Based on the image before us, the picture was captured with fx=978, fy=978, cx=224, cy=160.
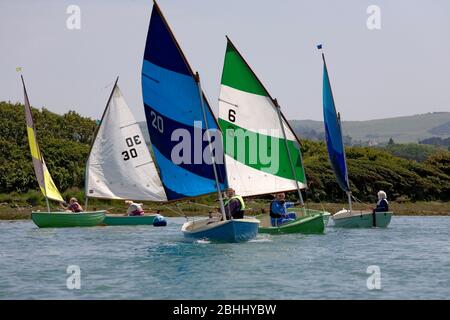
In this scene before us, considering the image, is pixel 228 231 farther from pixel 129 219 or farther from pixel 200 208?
pixel 200 208

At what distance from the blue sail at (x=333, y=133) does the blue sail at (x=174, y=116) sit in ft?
45.2

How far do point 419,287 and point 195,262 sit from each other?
7456mm

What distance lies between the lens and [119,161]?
50.6m

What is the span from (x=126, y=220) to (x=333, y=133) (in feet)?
37.1

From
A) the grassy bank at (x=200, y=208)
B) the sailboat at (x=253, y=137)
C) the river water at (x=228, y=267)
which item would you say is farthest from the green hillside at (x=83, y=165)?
the river water at (x=228, y=267)

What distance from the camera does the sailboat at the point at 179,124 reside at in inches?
1368

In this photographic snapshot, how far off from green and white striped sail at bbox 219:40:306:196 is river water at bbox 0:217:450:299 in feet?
12.1

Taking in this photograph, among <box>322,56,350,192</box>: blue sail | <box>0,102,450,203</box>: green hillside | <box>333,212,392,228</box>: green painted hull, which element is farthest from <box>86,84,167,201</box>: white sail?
<box>0,102,450,203</box>: green hillside

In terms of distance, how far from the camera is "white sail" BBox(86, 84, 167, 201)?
5044 centimetres

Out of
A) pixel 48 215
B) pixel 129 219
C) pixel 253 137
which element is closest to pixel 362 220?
pixel 253 137

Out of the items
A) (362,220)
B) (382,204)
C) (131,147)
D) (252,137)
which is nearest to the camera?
(252,137)

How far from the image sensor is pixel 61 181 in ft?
216

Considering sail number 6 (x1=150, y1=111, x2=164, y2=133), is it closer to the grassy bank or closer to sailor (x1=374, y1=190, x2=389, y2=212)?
sailor (x1=374, y1=190, x2=389, y2=212)

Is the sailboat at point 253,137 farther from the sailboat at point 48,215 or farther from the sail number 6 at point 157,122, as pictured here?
the sailboat at point 48,215
